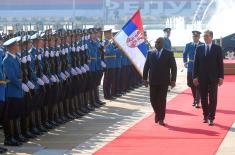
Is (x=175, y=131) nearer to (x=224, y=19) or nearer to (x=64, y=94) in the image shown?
(x=64, y=94)

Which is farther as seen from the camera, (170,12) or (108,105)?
(170,12)

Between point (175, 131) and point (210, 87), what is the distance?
1043 mm

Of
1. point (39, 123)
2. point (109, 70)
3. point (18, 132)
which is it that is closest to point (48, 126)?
point (39, 123)

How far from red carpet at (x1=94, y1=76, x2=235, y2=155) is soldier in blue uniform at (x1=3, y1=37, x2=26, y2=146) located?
52.9 inches

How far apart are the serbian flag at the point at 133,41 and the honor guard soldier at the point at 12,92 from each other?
484 centimetres

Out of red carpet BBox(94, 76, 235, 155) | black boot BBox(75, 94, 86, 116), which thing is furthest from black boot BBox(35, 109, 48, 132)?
black boot BBox(75, 94, 86, 116)

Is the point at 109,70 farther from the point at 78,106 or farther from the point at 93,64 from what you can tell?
the point at 78,106

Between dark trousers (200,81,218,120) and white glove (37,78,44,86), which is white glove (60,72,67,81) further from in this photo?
dark trousers (200,81,218,120)

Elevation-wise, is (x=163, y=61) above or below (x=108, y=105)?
above

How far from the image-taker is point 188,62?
1511cm

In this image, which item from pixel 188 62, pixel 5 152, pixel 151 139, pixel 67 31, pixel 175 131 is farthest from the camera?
pixel 188 62

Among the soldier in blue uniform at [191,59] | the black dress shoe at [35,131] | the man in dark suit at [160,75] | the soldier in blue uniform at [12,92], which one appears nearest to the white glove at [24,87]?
the soldier in blue uniform at [12,92]

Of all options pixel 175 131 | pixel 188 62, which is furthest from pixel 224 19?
pixel 175 131

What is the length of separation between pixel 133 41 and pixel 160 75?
317cm
